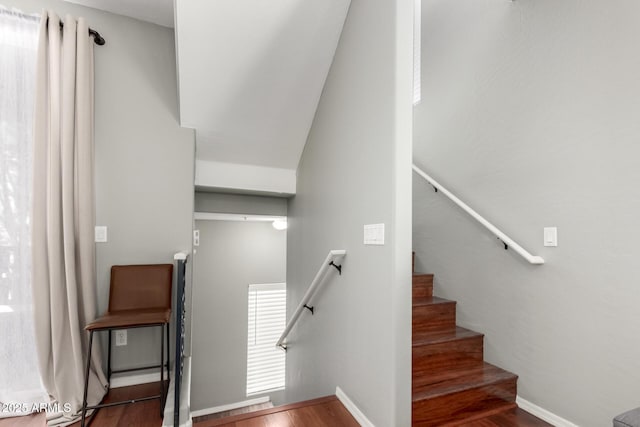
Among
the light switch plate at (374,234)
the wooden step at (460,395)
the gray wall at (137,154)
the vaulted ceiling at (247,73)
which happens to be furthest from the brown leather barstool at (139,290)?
the wooden step at (460,395)

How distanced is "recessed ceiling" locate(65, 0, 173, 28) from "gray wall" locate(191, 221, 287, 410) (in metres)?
2.63

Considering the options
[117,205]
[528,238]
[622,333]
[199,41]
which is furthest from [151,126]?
[622,333]

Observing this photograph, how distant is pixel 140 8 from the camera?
2.58 metres

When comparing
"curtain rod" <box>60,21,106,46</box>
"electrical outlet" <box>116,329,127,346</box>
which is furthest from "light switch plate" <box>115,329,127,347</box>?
"curtain rod" <box>60,21,106,46</box>

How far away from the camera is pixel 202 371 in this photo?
435 centimetres

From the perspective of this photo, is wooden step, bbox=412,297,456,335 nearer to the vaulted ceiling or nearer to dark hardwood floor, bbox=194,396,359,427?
dark hardwood floor, bbox=194,396,359,427

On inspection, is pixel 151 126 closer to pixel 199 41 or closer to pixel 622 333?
pixel 199 41

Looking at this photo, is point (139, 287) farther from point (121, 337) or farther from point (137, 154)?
point (137, 154)

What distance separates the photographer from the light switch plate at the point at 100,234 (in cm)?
250

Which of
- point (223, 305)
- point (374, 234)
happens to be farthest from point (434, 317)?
point (223, 305)

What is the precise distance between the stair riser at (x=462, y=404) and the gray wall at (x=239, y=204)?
8.60ft

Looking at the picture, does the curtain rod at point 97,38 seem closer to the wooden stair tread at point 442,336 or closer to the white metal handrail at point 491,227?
the white metal handrail at point 491,227

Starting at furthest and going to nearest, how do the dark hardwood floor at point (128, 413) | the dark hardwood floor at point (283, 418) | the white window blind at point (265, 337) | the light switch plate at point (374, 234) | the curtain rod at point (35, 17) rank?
1. the white window blind at point (265, 337)
2. the curtain rod at point (35, 17)
3. the dark hardwood floor at point (128, 413)
4. the dark hardwood floor at point (283, 418)
5. the light switch plate at point (374, 234)

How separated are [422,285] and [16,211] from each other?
127 inches
